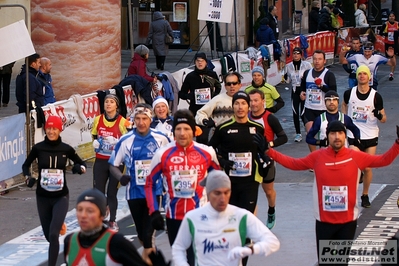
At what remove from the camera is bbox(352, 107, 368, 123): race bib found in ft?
40.8

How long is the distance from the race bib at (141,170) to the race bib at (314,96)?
6.25 m

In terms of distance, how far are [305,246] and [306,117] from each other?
208 inches

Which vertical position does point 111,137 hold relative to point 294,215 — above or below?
above

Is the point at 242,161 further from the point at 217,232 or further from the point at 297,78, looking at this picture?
the point at 297,78

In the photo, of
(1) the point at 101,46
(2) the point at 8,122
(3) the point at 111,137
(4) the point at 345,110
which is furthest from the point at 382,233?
(1) the point at 101,46

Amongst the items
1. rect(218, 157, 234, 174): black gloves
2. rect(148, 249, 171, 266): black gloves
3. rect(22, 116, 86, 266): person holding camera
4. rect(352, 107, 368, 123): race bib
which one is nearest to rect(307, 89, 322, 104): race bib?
rect(352, 107, 368, 123): race bib

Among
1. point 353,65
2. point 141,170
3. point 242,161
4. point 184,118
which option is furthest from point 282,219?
point 353,65

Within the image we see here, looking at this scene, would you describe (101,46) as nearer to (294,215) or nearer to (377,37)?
(294,215)

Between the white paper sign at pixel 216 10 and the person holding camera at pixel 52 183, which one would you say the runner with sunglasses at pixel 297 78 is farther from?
the person holding camera at pixel 52 183

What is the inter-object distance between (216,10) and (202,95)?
5.31 metres

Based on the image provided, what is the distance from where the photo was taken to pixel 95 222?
556 cm

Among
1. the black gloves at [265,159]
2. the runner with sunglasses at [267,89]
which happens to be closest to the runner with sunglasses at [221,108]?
the runner with sunglasses at [267,89]

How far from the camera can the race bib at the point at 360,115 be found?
12438mm

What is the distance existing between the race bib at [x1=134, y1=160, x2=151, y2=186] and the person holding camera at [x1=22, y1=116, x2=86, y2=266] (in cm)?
77
